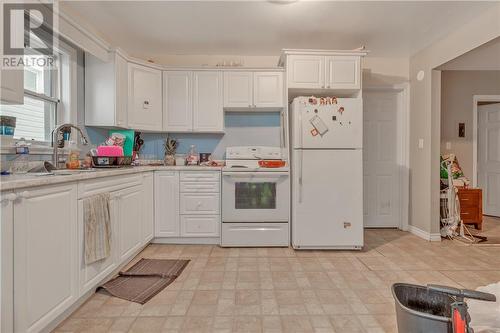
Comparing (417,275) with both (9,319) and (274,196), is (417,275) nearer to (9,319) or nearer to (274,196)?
(274,196)

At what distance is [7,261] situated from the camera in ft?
4.43

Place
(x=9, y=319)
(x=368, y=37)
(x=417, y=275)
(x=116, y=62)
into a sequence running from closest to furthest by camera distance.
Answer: (x=9, y=319) → (x=417, y=275) → (x=116, y=62) → (x=368, y=37)

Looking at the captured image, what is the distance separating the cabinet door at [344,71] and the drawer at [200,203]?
1.91 metres

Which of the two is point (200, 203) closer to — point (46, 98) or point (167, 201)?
point (167, 201)

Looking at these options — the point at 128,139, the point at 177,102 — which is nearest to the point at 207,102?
the point at 177,102

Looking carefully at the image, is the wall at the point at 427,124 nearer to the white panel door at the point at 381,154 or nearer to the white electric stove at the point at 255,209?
the white panel door at the point at 381,154

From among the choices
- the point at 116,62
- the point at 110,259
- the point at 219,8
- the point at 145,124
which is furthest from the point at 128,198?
the point at 219,8

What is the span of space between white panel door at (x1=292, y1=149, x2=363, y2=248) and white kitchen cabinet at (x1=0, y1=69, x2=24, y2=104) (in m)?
2.48

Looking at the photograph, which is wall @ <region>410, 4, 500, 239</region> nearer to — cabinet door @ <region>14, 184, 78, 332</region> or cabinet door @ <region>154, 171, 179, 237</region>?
cabinet door @ <region>154, 171, 179, 237</region>

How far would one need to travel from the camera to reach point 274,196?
3.47m

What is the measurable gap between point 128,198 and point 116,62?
155 cm

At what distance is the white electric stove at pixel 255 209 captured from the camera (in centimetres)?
345

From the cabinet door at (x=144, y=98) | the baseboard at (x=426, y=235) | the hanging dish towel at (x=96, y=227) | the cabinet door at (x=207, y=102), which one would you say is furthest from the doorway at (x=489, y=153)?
the hanging dish towel at (x=96, y=227)

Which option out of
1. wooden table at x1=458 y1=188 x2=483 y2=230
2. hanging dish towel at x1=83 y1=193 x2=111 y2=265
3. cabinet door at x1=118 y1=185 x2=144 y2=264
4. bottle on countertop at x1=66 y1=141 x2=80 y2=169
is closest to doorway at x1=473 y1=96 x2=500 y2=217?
wooden table at x1=458 y1=188 x2=483 y2=230
